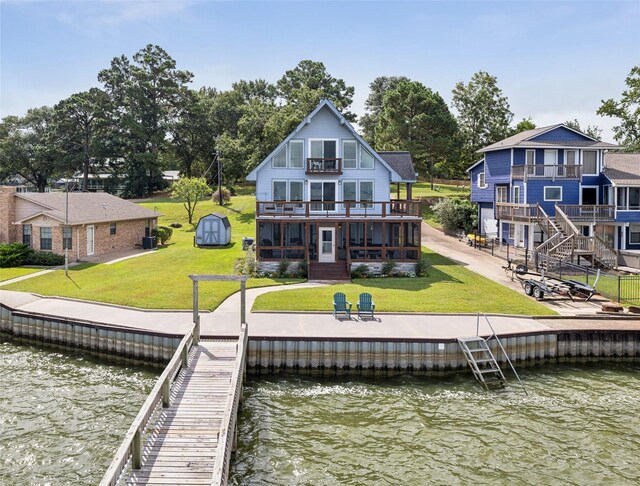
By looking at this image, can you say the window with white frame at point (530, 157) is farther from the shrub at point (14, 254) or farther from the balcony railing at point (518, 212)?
the shrub at point (14, 254)

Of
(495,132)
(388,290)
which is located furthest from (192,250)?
(495,132)

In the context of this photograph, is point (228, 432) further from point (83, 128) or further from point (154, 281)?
point (83, 128)

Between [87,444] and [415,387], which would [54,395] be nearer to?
[87,444]

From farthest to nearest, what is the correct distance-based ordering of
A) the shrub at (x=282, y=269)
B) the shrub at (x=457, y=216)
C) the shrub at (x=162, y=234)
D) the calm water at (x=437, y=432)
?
the shrub at (x=457, y=216)
the shrub at (x=162, y=234)
the shrub at (x=282, y=269)
the calm water at (x=437, y=432)

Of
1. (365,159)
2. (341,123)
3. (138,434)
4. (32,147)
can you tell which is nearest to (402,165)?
(365,159)

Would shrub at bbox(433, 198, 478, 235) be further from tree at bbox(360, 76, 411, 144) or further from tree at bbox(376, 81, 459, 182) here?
tree at bbox(360, 76, 411, 144)

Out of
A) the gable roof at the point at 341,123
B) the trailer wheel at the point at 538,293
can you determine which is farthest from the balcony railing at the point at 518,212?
the trailer wheel at the point at 538,293
